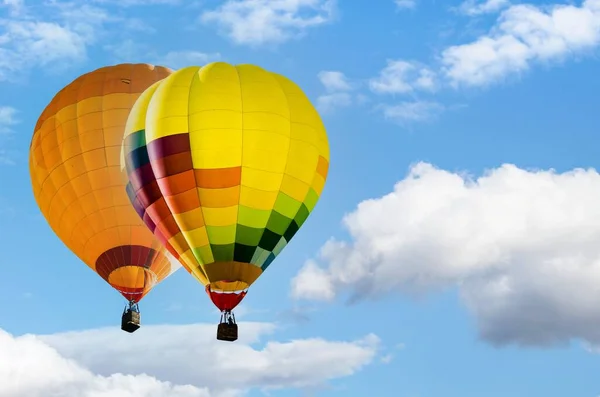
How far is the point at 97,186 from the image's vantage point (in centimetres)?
4616

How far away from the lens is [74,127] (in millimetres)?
47000

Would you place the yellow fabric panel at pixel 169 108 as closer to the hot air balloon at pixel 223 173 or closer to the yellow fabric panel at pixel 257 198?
the hot air balloon at pixel 223 173

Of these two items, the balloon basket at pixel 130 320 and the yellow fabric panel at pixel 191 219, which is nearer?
the yellow fabric panel at pixel 191 219

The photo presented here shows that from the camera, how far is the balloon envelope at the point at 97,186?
152 ft

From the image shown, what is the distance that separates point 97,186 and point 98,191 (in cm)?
17

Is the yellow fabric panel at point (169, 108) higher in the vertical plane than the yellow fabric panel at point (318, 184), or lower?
higher

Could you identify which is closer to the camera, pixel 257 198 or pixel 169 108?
pixel 257 198

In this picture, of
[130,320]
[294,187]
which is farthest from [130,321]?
[294,187]

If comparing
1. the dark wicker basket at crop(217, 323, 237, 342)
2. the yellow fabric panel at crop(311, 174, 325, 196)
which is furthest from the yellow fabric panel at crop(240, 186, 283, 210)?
the dark wicker basket at crop(217, 323, 237, 342)

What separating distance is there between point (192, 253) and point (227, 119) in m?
4.30

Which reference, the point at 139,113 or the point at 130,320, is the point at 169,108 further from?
the point at 130,320

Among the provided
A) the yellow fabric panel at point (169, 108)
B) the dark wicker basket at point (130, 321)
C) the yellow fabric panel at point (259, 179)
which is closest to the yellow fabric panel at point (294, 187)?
the yellow fabric panel at point (259, 179)

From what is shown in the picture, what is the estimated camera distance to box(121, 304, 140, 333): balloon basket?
46.4m

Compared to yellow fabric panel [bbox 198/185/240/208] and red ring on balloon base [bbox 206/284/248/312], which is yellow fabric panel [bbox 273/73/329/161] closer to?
yellow fabric panel [bbox 198/185/240/208]
